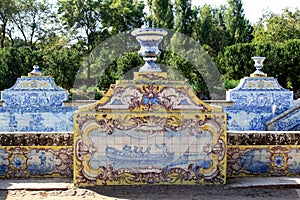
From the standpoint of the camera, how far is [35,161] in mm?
4738

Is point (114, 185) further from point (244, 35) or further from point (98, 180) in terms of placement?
point (244, 35)

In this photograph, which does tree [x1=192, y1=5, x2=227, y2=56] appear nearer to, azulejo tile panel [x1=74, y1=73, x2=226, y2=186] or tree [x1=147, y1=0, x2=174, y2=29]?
tree [x1=147, y1=0, x2=174, y2=29]

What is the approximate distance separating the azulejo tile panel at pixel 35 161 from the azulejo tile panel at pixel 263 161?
1.97 metres

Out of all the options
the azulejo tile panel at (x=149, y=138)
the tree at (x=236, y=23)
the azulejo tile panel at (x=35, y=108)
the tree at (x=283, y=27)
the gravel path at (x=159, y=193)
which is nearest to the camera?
the gravel path at (x=159, y=193)

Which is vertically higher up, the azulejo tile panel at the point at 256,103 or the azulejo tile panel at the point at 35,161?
the azulejo tile panel at the point at 256,103

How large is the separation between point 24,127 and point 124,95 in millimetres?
5537

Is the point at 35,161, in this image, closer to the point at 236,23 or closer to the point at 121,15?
the point at 121,15

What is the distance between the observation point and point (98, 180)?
451cm

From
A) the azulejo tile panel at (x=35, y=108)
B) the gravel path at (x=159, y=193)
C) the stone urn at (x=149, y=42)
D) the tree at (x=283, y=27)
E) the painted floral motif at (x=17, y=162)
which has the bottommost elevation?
the gravel path at (x=159, y=193)

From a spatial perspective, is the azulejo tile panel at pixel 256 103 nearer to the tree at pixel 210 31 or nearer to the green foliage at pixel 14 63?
the green foliage at pixel 14 63

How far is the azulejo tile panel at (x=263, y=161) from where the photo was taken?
15.8 ft

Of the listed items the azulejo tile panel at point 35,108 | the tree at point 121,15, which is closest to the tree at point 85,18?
the tree at point 121,15

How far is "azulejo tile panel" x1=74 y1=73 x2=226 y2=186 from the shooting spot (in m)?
4.48

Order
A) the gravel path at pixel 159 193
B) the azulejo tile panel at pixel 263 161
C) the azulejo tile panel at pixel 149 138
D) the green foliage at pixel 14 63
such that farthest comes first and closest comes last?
the green foliage at pixel 14 63, the azulejo tile panel at pixel 263 161, the azulejo tile panel at pixel 149 138, the gravel path at pixel 159 193
